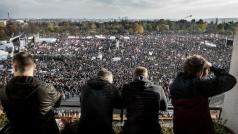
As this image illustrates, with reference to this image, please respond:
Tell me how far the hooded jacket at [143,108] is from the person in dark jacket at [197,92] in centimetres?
25

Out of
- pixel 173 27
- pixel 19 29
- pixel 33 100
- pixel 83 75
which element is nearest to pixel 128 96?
pixel 33 100

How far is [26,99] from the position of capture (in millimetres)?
3035

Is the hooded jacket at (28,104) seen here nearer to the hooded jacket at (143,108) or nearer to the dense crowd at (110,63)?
the hooded jacket at (143,108)

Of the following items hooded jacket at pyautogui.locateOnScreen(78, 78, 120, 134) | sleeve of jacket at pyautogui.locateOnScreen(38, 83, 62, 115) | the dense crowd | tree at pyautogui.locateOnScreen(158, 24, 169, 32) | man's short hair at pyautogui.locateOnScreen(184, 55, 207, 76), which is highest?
man's short hair at pyautogui.locateOnScreen(184, 55, 207, 76)

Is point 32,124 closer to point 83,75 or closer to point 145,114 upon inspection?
point 145,114

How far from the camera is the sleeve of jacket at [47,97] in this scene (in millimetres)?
3059

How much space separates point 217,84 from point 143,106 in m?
0.75

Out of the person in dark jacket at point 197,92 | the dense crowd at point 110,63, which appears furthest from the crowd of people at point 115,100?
the dense crowd at point 110,63

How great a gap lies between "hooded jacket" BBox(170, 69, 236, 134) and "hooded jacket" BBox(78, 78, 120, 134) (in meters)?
0.67

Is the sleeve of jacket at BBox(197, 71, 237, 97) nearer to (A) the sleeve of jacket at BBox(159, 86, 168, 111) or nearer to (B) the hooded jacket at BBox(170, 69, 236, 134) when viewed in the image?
(B) the hooded jacket at BBox(170, 69, 236, 134)

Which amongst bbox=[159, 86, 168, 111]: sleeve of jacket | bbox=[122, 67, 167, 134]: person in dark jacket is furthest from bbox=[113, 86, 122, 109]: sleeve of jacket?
bbox=[159, 86, 168, 111]: sleeve of jacket

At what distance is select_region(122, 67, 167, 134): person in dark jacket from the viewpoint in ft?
11.4

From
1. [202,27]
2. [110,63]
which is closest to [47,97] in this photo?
[110,63]

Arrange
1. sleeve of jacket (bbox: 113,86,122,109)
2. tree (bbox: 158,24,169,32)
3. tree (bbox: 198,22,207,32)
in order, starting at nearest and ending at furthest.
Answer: sleeve of jacket (bbox: 113,86,122,109) → tree (bbox: 158,24,169,32) → tree (bbox: 198,22,207,32)
